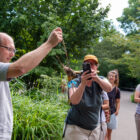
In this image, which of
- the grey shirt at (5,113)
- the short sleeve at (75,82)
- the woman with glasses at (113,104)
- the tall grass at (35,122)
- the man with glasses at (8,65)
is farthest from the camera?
the woman with glasses at (113,104)

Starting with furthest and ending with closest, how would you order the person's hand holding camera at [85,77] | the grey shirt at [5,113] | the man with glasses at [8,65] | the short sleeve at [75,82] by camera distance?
the short sleeve at [75,82] → the person's hand holding camera at [85,77] → the grey shirt at [5,113] → the man with glasses at [8,65]

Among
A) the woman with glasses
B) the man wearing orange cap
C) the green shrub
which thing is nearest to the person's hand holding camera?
the man wearing orange cap

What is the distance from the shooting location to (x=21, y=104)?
3660 mm

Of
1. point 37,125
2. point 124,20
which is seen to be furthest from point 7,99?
point 124,20

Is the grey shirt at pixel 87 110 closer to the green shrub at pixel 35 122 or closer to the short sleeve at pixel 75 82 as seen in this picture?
the short sleeve at pixel 75 82

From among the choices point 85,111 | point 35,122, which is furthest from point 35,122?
point 85,111

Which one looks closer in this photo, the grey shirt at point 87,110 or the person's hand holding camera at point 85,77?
the person's hand holding camera at point 85,77

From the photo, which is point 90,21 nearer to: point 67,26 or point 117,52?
point 67,26

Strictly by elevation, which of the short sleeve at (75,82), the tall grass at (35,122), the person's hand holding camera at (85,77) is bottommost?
the tall grass at (35,122)

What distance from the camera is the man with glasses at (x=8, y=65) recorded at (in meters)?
1.24

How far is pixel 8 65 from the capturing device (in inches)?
49.5

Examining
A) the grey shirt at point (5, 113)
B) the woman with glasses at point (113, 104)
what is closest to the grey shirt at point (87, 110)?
the grey shirt at point (5, 113)

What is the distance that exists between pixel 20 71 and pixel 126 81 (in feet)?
110

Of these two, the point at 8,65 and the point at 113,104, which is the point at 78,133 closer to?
the point at 8,65
